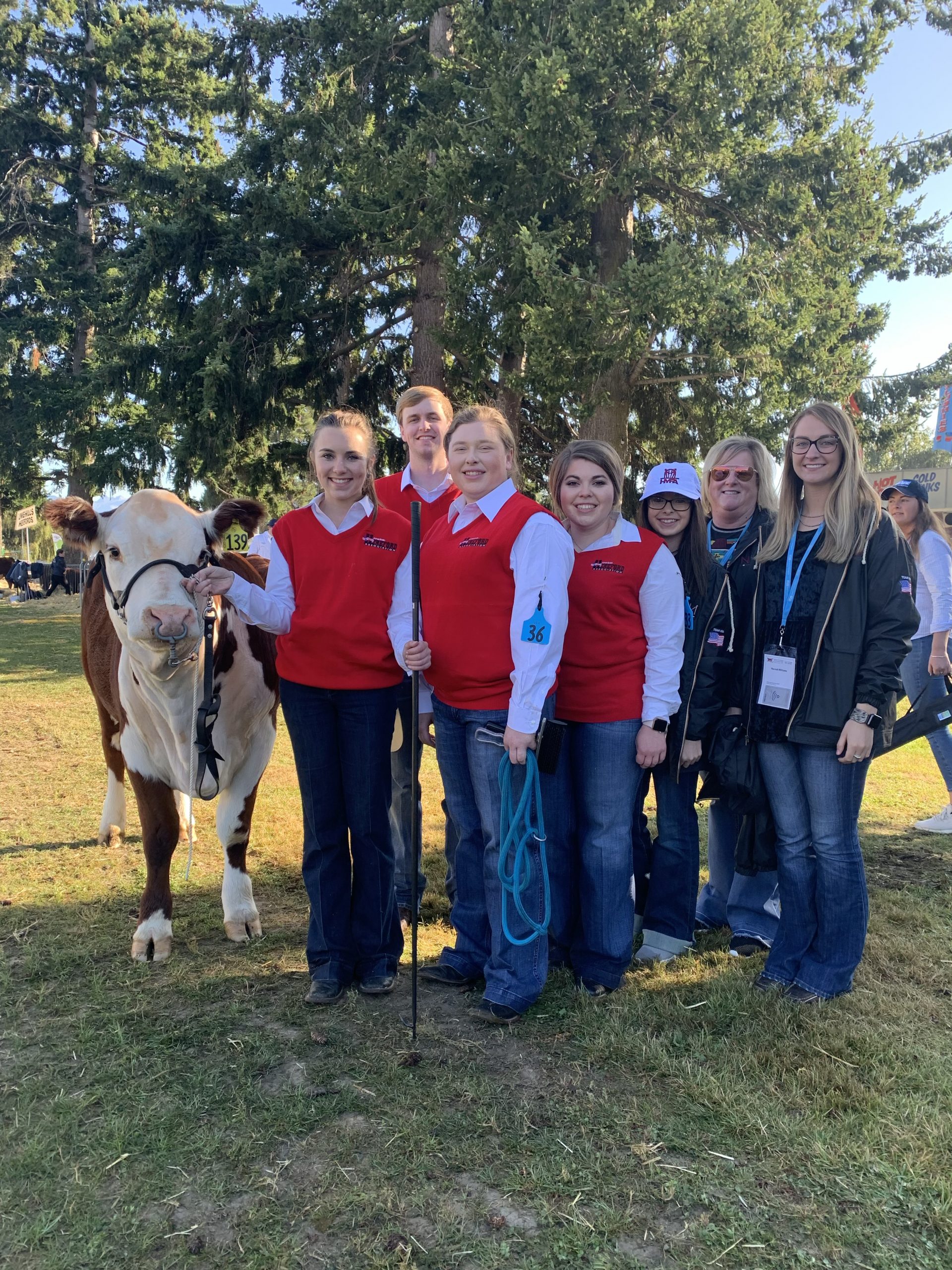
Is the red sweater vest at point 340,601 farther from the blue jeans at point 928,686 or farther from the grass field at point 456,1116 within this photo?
the blue jeans at point 928,686

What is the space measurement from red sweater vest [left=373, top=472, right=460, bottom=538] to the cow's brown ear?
123 cm

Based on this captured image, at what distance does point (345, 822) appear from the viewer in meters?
3.49

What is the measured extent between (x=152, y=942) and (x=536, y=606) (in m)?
2.35

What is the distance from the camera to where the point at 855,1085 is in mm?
2740

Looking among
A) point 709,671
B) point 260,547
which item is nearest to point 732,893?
point 709,671

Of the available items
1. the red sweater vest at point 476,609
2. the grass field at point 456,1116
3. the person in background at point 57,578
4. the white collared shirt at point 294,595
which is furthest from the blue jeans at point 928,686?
the person in background at point 57,578

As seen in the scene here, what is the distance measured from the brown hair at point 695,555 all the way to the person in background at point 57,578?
27.8 m

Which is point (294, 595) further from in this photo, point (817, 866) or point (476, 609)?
point (817, 866)

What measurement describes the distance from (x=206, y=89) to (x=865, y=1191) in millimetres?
28147

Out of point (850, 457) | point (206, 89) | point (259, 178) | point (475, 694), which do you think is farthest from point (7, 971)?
point (206, 89)

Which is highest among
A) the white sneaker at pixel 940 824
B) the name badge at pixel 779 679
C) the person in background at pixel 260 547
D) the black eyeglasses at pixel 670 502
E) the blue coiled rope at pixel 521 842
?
the black eyeglasses at pixel 670 502

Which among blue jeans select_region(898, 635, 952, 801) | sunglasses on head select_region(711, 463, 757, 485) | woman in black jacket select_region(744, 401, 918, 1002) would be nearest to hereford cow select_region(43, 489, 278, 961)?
sunglasses on head select_region(711, 463, 757, 485)

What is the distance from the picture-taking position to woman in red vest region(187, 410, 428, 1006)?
3.33 metres

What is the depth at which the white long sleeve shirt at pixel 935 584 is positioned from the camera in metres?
5.64
